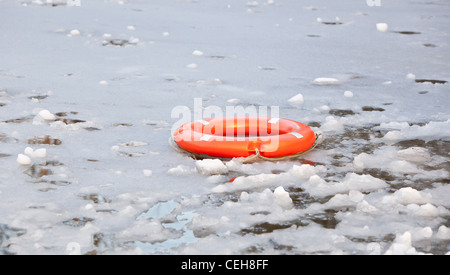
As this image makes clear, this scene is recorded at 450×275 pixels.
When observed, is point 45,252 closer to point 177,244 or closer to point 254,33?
point 177,244

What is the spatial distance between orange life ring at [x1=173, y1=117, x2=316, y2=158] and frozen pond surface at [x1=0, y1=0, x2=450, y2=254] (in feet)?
0.37

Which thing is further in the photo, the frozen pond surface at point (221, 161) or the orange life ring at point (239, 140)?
the orange life ring at point (239, 140)

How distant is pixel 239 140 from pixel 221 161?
18 centimetres

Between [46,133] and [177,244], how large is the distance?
5.77ft

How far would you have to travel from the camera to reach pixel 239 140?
141 inches

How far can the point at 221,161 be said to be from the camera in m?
Answer: 3.50

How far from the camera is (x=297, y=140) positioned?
363 cm

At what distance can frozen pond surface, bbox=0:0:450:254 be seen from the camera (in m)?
2.63

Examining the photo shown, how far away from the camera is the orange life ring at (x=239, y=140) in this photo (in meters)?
3.57

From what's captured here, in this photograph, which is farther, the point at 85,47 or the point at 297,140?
the point at 85,47

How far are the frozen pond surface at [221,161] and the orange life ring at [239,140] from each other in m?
0.11
